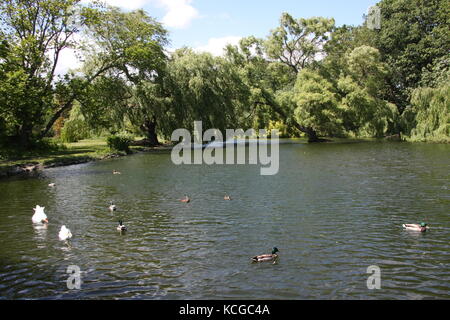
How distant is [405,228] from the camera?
13078mm

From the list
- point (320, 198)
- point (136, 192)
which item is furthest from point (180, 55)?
point (320, 198)

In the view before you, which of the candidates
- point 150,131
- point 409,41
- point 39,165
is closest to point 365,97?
point 409,41

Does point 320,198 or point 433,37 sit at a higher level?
point 433,37

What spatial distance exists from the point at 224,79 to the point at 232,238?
3851 centimetres

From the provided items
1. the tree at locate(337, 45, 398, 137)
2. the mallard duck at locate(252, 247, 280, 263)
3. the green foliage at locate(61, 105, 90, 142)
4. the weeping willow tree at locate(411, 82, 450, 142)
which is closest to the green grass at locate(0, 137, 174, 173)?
the green foliage at locate(61, 105, 90, 142)

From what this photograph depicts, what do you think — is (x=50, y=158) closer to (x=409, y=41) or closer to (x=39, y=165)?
(x=39, y=165)

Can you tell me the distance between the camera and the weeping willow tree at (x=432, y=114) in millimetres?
45156

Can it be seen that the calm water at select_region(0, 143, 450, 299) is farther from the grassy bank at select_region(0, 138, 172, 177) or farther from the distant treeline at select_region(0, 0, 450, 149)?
the distant treeline at select_region(0, 0, 450, 149)

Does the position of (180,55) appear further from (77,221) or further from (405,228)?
(405,228)

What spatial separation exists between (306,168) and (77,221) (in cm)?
1711

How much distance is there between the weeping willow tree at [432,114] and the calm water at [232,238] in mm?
25072

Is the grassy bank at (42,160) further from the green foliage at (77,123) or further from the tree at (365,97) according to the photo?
the tree at (365,97)

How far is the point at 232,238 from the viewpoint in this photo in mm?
12438
